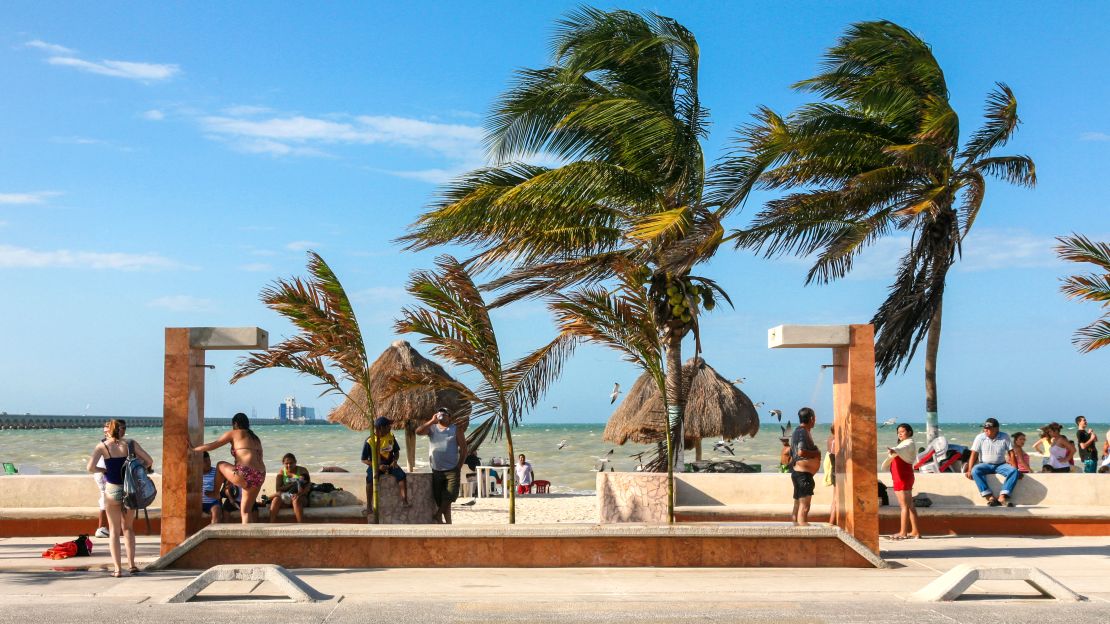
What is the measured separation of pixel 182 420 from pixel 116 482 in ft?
3.15

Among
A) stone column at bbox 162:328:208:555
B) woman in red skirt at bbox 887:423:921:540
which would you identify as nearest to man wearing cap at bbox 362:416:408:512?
stone column at bbox 162:328:208:555

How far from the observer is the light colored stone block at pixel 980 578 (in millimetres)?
8898

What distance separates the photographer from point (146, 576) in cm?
1026

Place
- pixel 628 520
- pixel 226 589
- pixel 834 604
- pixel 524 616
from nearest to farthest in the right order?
pixel 524 616 → pixel 834 604 → pixel 226 589 → pixel 628 520

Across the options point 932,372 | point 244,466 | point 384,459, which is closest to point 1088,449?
point 932,372

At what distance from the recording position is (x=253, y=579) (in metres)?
8.94

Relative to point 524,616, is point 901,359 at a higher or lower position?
higher

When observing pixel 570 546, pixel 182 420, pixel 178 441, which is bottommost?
pixel 570 546

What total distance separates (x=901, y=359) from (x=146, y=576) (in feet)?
40.1

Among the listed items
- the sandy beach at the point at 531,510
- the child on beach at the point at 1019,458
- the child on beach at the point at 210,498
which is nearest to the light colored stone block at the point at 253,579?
the child on beach at the point at 210,498

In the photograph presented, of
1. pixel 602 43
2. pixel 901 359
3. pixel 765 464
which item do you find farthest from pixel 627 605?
pixel 765 464

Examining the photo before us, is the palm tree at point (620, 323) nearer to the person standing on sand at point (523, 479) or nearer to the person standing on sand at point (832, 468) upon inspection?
the person standing on sand at point (832, 468)

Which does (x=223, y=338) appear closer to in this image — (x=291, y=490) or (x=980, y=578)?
(x=291, y=490)

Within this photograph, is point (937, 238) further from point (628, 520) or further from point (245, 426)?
point (245, 426)
